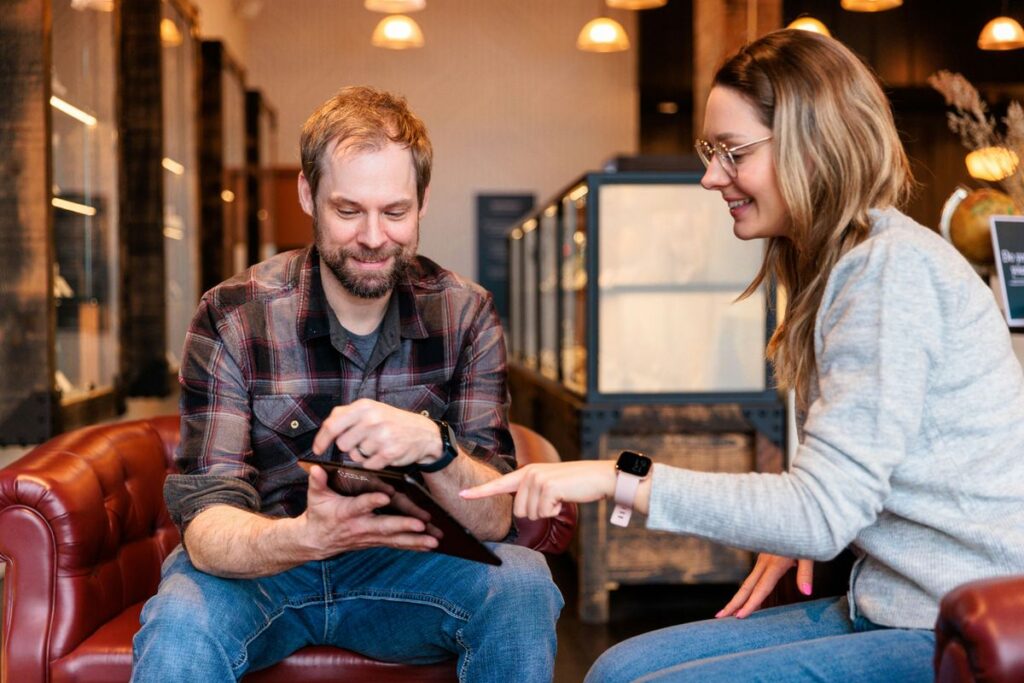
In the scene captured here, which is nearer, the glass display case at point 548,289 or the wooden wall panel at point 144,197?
the glass display case at point 548,289

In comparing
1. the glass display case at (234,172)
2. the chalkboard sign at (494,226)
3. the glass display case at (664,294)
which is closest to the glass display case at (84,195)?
the glass display case at (664,294)

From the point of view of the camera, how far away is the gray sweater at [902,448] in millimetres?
1479

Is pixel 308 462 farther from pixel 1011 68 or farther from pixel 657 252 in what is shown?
pixel 1011 68

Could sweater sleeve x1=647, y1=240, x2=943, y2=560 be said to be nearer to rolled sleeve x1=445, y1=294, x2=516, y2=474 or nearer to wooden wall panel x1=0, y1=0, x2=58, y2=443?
rolled sleeve x1=445, y1=294, x2=516, y2=474

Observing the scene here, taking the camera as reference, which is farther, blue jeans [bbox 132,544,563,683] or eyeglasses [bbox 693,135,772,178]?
blue jeans [bbox 132,544,563,683]

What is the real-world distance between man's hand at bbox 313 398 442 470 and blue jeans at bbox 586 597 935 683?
46cm

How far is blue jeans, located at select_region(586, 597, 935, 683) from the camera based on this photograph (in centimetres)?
156

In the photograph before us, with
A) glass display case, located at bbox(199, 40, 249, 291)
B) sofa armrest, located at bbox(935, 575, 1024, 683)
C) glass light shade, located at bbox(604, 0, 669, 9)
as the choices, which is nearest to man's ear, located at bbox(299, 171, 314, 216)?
sofa armrest, located at bbox(935, 575, 1024, 683)

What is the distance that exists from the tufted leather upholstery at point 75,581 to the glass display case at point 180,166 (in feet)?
13.5

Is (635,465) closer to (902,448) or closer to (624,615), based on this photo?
(902,448)

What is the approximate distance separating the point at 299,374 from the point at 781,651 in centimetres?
107

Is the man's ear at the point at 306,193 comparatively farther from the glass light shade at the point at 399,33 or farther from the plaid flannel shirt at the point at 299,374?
the glass light shade at the point at 399,33

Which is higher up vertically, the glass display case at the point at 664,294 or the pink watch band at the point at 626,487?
the glass display case at the point at 664,294

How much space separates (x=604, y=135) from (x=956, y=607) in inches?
486
